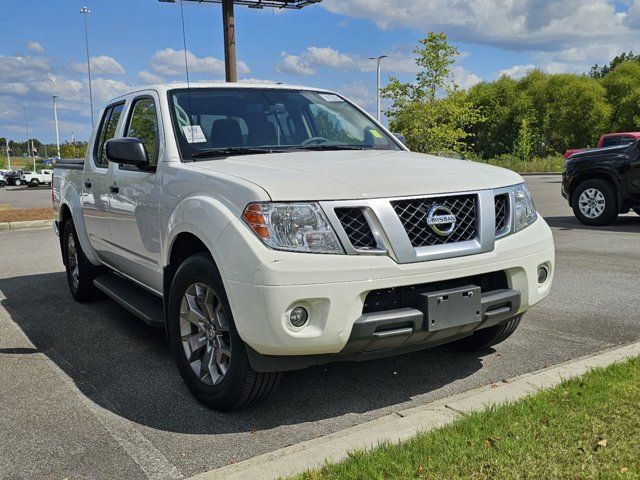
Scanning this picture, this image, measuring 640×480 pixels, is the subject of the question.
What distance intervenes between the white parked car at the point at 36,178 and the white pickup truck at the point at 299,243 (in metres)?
48.5

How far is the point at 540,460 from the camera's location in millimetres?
2738

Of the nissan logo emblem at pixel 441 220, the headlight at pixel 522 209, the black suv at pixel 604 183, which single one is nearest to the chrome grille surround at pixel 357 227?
the nissan logo emblem at pixel 441 220

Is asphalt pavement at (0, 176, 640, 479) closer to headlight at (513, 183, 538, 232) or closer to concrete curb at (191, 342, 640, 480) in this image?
concrete curb at (191, 342, 640, 480)

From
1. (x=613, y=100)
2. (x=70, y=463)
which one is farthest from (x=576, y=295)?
(x=613, y=100)

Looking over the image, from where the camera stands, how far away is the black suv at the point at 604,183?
1069 centimetres

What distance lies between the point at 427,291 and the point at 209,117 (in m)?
1.99

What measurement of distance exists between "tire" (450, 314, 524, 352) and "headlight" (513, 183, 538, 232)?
0.66 metres

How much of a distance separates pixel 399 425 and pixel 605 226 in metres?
9.24

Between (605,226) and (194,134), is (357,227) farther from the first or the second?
(605,226)

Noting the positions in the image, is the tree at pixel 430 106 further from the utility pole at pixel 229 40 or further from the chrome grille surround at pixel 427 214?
the chrome grille surround at pixel 427 214

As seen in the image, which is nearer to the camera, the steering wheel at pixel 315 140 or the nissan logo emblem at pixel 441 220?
the nissan logo emblem at pixel 441 220

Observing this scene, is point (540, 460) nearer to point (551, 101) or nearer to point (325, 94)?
point (325, 94)

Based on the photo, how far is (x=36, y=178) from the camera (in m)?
48.9

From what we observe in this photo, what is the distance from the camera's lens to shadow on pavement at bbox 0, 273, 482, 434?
3549 millimetres
